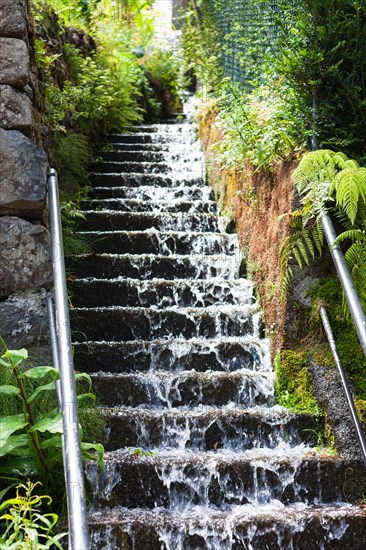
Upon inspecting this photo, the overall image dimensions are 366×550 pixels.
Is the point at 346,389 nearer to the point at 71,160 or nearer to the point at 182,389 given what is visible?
the point at 182,389

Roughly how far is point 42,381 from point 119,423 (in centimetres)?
56

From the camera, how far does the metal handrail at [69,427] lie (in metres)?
2.13

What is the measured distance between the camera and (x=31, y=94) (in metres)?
4.67

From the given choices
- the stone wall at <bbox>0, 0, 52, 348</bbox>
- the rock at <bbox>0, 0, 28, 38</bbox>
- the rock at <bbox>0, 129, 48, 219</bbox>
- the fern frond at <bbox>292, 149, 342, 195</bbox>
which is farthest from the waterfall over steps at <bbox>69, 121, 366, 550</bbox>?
the rock at <bbox>0, 0, 28, 38</bbox>

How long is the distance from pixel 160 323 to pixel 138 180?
295 centimetres

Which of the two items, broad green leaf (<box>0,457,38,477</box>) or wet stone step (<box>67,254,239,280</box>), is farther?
wet stone step (<box>67,254,239,280</box>)

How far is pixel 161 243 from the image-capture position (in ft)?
20.4

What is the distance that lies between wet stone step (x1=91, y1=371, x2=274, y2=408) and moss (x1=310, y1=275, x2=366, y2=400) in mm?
600

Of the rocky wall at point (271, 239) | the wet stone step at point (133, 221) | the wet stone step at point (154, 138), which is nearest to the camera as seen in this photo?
the rocky wall at point (271, 239)

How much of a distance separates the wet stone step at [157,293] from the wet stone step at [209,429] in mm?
1372

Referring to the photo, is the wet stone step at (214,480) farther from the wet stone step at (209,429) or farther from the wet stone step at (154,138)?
the wet stone step at (154,138)

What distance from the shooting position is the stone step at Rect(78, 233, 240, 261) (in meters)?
6.19

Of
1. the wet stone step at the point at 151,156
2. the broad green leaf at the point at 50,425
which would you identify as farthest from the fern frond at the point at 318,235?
the wet stone step at the point at 151,156

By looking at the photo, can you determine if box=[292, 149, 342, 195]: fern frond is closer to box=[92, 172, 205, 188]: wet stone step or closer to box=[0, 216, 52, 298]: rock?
box=[0, 216, 52, 298]: rock
